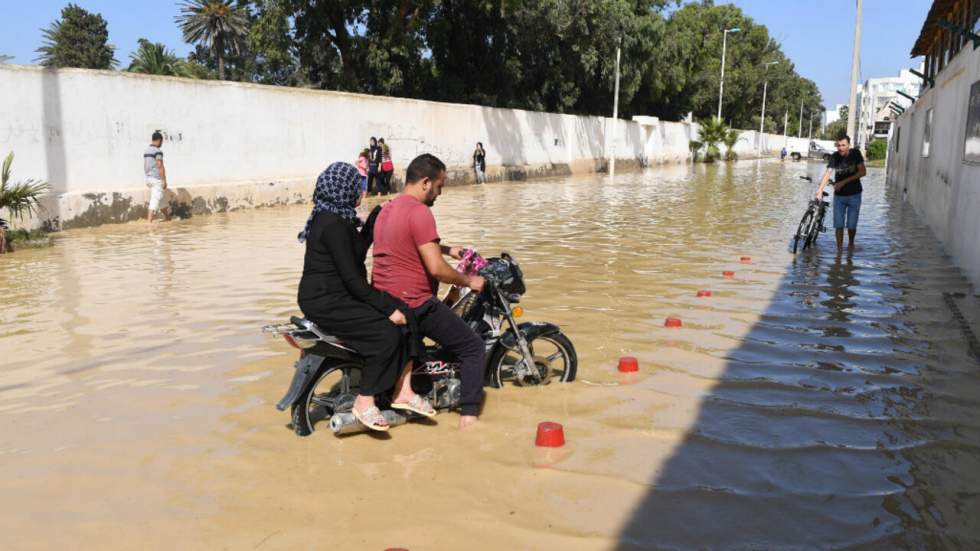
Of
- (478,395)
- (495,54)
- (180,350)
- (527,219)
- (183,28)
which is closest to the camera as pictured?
(478,395)

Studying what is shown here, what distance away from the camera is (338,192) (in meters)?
4.08

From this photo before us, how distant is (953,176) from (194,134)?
46.7 ft

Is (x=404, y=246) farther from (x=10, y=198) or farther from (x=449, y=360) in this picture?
(x=10, y=198)

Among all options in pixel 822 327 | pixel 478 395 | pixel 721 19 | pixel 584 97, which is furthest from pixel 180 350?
pixel 721 19

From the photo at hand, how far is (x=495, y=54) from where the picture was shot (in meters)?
35.8

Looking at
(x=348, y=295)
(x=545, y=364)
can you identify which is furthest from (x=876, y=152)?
(x=348, y=295)

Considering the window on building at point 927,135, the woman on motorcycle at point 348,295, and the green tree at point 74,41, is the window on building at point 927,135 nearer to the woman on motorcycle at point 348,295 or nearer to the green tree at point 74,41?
the woman on motorcycle at point 348,295

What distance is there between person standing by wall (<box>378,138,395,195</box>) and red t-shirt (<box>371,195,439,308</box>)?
18.0 meters

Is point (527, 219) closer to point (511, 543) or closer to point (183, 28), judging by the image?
point (511, 543)

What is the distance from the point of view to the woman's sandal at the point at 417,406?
4391 millimetres

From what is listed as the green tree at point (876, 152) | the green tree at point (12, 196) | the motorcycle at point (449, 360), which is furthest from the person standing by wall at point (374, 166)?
the green tree at point (876, 152)

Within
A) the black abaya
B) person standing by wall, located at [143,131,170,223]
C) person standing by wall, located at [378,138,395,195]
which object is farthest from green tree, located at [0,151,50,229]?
person standing by wall, located at [378,138,395,195]

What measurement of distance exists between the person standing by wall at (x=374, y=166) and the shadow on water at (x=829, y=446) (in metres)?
16.3

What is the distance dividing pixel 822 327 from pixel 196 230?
10.9m
